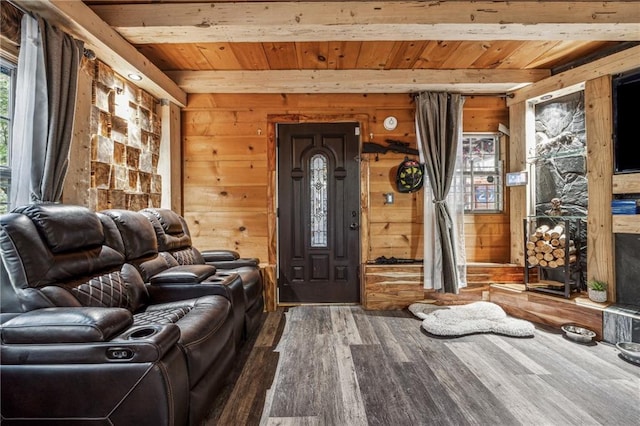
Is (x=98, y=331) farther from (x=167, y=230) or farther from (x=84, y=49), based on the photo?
(x=84, y=49)

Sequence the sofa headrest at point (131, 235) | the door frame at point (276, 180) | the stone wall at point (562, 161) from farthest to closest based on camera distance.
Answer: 1. the door frame at point (276, 180)
2. the stone wall at point (562, 161)
3. the sofa headrest at point (131, 235)

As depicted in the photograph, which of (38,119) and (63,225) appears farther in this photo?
(38,119)

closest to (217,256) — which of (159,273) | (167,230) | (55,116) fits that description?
(167,230)

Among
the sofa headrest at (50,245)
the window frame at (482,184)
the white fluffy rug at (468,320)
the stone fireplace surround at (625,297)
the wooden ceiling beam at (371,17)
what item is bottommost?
the white fluffy rug at (468,320)

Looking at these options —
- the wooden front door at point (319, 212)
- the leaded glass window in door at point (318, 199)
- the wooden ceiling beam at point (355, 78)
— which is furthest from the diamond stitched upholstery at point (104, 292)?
the wooden ceiling beam at point (355, 78)

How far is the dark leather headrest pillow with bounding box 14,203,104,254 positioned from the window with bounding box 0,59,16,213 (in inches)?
22.2

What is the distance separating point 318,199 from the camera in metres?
4.03

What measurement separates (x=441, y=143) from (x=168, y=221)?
3.04m

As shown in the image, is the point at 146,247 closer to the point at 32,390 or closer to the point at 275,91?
the point at 32,390

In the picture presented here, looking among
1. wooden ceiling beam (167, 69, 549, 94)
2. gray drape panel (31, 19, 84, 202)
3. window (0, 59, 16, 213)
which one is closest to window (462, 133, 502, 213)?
wooden ceiling beam (167, 69, 549, 94)

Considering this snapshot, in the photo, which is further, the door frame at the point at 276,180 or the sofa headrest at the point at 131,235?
the door frame at the point at 276,180

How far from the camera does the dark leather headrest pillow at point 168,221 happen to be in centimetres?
305

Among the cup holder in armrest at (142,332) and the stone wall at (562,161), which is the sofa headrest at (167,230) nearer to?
the cup holder in armrest at (142,332)

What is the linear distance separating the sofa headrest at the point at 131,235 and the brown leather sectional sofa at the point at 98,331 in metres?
0.01
